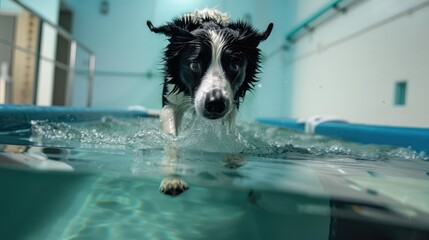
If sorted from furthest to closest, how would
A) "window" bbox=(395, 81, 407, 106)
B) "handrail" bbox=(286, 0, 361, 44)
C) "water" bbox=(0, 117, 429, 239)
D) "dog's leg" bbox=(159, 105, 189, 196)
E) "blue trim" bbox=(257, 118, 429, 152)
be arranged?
"handrail" bbox=(286, 0, 361, 44), "window" bbox=(395, 81, 407, 106), "blue trim" bbox=(257, 118, 429, 152), "dog's leg" bbox=(159, 105, 189, 196), "water" bbox=(0, 117, 429, 239)

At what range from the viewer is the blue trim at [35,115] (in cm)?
220

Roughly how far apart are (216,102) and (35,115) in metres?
1.39

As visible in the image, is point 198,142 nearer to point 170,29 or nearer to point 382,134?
point 170,29

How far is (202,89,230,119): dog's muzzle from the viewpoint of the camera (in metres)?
1.78

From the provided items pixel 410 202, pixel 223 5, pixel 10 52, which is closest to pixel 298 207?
pixel 410 202

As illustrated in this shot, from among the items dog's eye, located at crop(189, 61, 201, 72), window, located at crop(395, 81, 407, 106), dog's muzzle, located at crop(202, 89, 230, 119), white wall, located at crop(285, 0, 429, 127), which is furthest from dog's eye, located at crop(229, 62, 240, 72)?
window, located at crop(395, 81, 407, 106)

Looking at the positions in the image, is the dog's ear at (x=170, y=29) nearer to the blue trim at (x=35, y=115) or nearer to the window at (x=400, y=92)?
the blue trim at (x=35, y=115)

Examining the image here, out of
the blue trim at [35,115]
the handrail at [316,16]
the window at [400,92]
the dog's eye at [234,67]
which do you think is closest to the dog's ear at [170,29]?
the dog's eye at [234,67]

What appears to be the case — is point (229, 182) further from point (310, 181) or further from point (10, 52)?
point (10, 52)

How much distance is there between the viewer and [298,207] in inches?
59.0

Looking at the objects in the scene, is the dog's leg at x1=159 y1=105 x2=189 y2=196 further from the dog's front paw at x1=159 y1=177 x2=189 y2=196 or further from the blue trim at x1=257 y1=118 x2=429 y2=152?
the blue trim at x1=257 y1=118 x2=429 y2=152

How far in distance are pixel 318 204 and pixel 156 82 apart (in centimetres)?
673

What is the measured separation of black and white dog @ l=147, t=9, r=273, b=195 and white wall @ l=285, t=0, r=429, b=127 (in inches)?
55.2

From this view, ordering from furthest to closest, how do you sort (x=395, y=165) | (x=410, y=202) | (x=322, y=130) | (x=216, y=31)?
1. (x=322, y=130)
2. (x=216, y=31)
3. (x=395, y=165)
4. (x=410, y=202)
